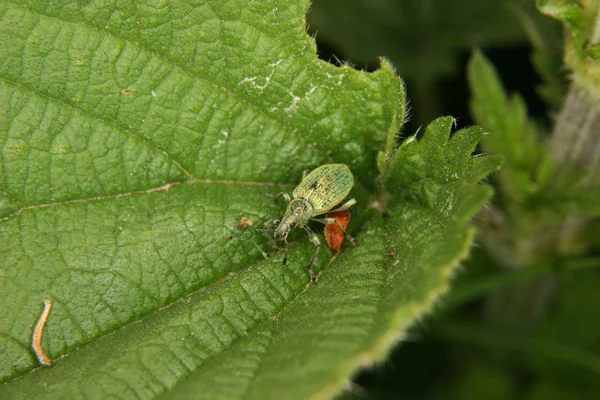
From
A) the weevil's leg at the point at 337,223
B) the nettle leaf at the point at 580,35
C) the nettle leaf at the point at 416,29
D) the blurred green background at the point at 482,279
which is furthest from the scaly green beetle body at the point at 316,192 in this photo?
the nettle leaf at the point at 416,29

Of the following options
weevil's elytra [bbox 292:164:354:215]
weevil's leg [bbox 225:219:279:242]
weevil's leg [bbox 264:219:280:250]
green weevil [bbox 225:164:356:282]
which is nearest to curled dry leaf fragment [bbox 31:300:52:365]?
weevil's leg [bbox 225:219:279:242]

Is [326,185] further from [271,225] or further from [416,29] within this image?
[416,29]

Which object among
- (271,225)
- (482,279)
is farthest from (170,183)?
(482,279)

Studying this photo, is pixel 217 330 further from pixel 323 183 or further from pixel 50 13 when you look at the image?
pixel 50 13

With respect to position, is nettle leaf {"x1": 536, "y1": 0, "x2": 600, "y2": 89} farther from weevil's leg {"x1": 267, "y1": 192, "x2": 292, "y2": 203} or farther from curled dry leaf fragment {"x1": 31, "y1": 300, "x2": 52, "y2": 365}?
curled dry leaf fragment {"x1": 31, "y1": 300, "x2": 52, "y2": 365}

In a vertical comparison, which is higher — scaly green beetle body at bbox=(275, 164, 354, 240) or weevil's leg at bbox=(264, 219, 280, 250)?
scaly green beetle body at bbox=(275, 164, 354, 240)

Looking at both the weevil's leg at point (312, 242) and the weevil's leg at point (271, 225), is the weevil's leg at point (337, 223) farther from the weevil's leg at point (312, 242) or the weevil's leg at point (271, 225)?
the weevil's leg at point (271, 225)
